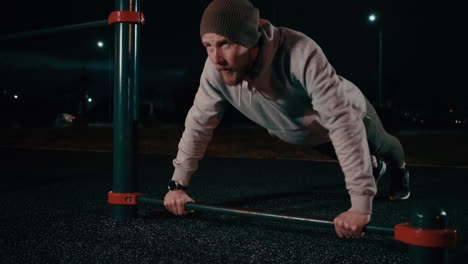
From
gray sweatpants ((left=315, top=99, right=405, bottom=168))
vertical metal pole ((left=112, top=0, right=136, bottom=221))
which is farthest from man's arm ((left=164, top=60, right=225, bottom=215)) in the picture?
gray sweatpants ((left=315, top=99, right=405, bottom=168))

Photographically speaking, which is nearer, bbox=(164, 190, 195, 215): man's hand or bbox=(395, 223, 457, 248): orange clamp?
bbox=(395, 223, 457, 248): orange clamp

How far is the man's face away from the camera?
4.98ft

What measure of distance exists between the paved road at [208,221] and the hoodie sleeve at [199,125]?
0.98 ft

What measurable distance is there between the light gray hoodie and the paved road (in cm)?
25

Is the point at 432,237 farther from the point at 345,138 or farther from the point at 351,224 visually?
the point at 345,138

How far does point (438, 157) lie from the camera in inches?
230

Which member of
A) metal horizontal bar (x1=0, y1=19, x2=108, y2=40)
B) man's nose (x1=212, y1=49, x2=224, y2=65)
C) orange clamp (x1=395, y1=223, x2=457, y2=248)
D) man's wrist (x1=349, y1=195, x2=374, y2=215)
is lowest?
orange clamp (x1=395, y1=223, x2=457, y2=248)

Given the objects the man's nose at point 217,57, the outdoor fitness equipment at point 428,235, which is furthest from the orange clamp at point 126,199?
the outdoor fitness equipment at point 428,235

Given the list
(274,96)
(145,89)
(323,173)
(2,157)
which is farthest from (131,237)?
(145,89)

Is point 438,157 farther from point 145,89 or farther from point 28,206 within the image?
point 145,89

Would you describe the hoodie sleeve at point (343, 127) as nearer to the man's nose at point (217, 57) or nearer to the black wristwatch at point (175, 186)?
the man's nose at point (217, 57)

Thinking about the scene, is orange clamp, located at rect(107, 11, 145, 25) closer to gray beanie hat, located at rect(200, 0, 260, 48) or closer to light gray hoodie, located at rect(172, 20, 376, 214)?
light gray hoodie, located at rect(172, 20, 376, 214)

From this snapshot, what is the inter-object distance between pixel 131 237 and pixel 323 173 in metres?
2.70

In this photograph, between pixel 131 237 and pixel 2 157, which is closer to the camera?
pixel 131 237
